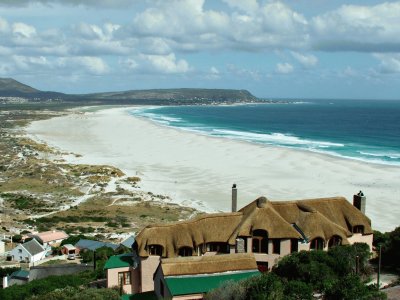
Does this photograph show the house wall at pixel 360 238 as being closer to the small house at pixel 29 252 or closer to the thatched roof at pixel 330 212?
the thatched roof at pixel 330 212

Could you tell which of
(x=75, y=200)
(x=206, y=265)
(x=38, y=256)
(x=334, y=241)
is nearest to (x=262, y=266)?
(x=334, y=241)

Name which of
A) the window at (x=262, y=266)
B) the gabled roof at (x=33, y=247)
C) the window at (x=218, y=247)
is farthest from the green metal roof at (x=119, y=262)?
the gabled roof at (x=33, y=247)

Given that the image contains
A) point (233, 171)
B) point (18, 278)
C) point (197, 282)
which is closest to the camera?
point (197, 282)

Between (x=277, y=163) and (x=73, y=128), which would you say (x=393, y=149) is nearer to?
(x=277, y=163)

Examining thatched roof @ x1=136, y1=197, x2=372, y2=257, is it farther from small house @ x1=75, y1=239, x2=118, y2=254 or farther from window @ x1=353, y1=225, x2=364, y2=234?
small house @ x1=75, y1=239, x2=118, y2=254

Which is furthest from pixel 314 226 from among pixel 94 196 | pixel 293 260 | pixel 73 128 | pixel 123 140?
pixel 73 128

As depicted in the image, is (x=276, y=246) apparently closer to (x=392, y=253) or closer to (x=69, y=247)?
(x=392, y=253)

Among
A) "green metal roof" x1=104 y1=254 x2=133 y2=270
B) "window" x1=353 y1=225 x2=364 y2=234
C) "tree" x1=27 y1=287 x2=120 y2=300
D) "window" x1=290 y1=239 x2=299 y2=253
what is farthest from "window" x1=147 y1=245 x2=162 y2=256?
"window" x1=353 y1=225 x2=364 y2=234
